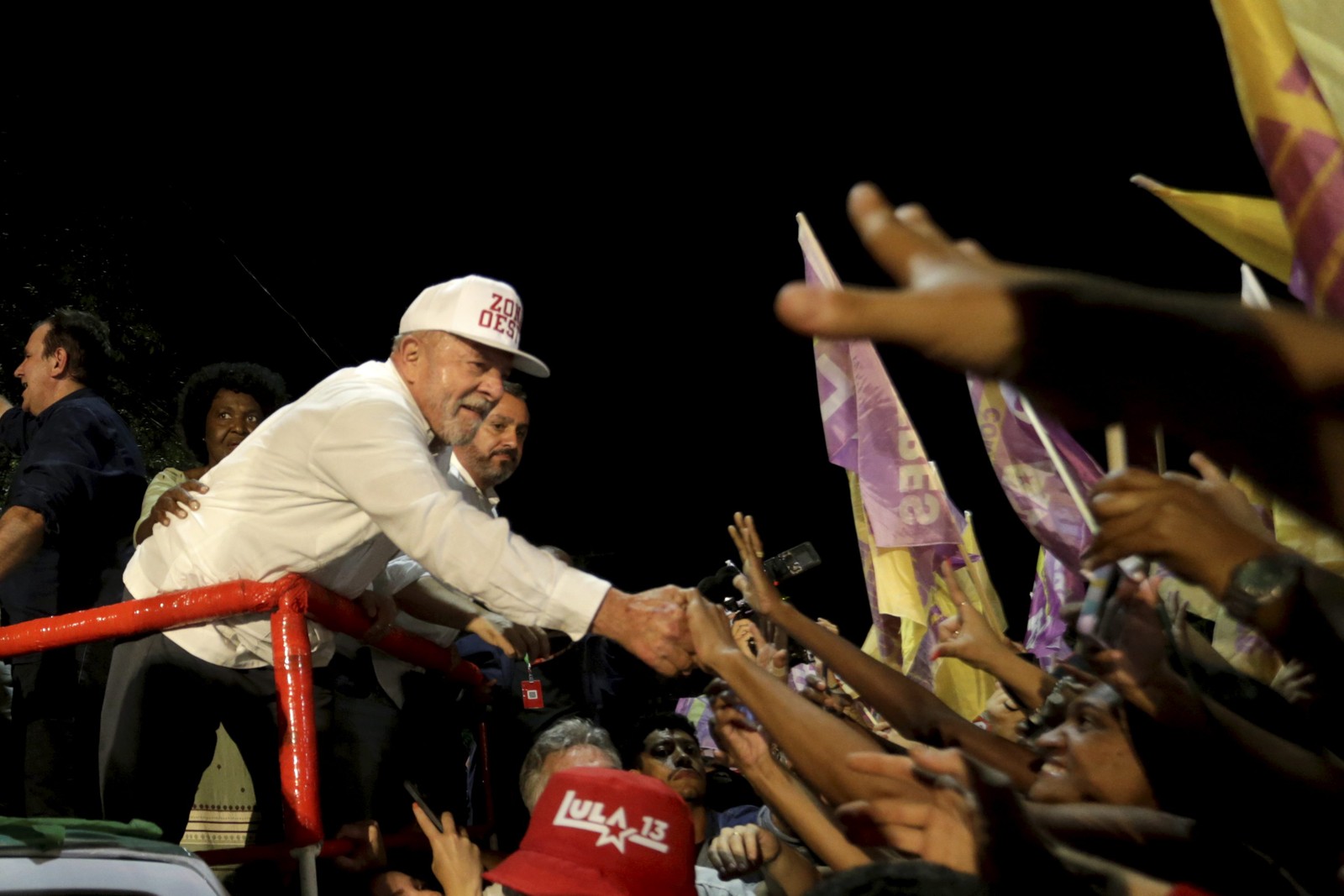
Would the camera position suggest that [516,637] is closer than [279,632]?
No

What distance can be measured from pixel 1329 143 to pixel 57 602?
14.3 feet

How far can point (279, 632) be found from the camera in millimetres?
2943

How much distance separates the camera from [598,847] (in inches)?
108

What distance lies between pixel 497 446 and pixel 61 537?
1802mm

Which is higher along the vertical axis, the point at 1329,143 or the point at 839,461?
the point at 1329,143

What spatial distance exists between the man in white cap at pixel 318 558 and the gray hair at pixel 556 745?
4.36 ft

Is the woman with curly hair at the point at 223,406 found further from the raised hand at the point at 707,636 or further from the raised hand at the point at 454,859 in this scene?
the raised hand at the point at 707,636

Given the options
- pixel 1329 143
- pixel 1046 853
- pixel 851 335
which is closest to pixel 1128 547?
pixel 1046 853

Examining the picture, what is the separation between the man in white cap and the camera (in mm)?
3303

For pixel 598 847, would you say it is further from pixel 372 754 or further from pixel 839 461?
pixel 839 461

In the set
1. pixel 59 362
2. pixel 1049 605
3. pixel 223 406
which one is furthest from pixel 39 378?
pixel 1049 605

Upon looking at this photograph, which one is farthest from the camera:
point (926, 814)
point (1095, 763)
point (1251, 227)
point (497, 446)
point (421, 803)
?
point (497, 446)

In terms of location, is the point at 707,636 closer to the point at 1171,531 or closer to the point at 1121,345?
the point at 1171,531

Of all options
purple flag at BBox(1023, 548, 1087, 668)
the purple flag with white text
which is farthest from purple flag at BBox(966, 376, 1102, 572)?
purple flag at BBox(1023, 548, 1087, 668)
